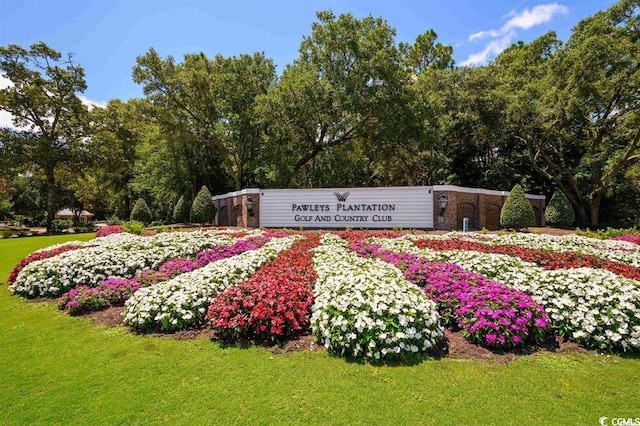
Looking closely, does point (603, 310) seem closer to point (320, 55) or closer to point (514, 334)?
point (514, 334)

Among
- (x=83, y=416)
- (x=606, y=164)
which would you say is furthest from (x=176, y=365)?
(x=606, y=164)

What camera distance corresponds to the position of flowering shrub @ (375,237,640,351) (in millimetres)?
3826

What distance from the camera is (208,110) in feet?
Result: 75.9

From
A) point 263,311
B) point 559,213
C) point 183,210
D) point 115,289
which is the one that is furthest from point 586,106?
point 183,210

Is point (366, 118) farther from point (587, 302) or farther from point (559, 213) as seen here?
point (587, 302)

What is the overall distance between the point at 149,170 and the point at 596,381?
32.0 m

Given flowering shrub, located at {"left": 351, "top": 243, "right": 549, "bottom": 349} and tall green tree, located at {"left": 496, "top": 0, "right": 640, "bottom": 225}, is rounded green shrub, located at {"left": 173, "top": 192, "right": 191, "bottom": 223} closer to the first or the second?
tall green tree, located at {"left": 496, "top": 0, "right": 640, "bottom": 225}

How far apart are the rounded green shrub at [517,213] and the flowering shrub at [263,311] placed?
13.4 metres

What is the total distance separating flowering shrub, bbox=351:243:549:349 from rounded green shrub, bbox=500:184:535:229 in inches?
466

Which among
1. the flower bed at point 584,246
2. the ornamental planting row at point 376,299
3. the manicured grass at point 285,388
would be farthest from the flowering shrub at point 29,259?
the flower bed at point 584,246

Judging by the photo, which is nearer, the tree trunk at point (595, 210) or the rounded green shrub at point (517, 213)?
the rounded green shrub at point (517, 213)

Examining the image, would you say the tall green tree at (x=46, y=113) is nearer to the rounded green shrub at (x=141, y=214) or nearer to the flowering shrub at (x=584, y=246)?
the rounded green shrub at (x=141, y=214)

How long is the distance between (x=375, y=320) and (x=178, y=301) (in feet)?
8.78

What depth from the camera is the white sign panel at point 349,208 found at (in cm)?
1495
